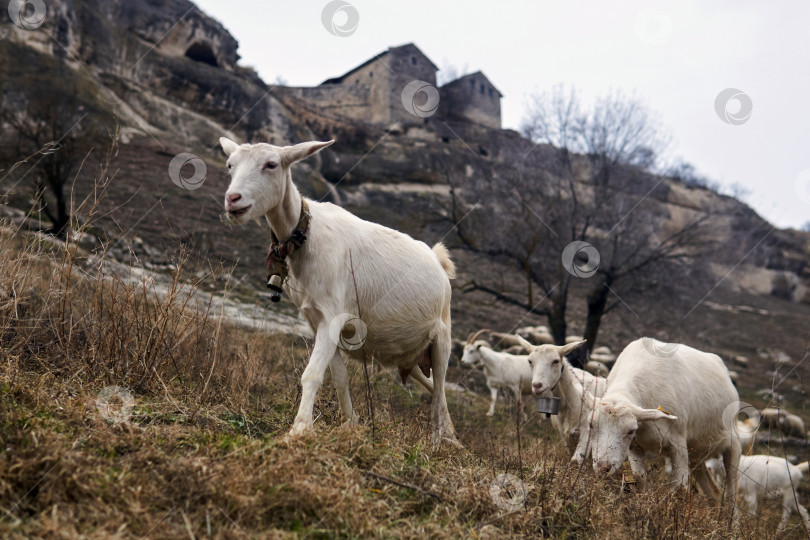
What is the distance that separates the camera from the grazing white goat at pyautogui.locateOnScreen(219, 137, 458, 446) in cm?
402

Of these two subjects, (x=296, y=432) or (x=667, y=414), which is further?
(x=667, y=414)

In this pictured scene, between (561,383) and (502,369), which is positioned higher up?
(561,383)

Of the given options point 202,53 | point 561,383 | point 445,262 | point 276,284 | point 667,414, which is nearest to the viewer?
point 276,284

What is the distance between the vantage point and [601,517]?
374cm

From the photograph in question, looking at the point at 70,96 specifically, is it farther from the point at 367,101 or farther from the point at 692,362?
the point at 367,101

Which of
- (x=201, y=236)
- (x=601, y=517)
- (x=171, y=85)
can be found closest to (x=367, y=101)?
(x=171, y=85)

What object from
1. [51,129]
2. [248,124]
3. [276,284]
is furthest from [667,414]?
[248,124]

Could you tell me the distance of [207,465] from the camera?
289 cm

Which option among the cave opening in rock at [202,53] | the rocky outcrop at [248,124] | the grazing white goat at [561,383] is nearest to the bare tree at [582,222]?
the rocky outcrop at [248,124]

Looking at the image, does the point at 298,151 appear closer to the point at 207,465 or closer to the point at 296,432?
the point at 296,432

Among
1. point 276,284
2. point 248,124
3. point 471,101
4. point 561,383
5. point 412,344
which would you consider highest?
point 471,101

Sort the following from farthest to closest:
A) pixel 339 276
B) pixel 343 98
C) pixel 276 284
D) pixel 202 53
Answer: pixel 343 98, pixel 202 53, pixel 276 284, pixel 339 276

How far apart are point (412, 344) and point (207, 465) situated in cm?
259

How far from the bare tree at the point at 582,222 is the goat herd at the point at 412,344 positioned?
806 cm
